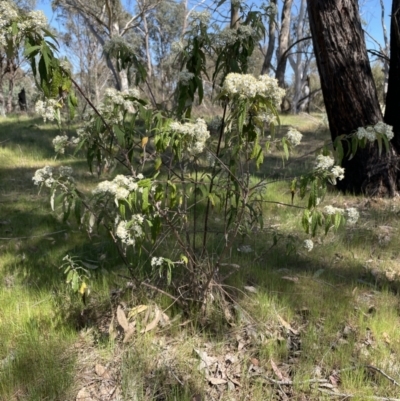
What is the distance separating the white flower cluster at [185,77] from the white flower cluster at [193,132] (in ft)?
1.50

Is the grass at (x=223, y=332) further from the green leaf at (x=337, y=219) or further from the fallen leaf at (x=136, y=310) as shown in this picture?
the green leaf at (x=337, y=219)

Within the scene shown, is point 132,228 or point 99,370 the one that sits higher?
point 132,228

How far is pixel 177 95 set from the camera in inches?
89.7

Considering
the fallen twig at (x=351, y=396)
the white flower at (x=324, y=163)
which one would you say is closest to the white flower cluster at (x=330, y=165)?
the white flower at (x=324, y=163)

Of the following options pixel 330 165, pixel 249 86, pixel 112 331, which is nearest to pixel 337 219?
pixel 330 165

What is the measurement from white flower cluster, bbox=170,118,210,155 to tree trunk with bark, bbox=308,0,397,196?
276 centimetres

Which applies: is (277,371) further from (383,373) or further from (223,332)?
(383,373)

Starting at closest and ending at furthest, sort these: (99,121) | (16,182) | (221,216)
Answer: (99,121)
(221,216)
(16,182)

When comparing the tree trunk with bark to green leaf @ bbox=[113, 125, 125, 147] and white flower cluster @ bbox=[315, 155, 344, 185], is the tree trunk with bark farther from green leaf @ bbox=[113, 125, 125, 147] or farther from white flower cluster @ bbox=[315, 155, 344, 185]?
green leaf @ bbox=[113, 125, 125, 147]

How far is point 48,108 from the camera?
178cm

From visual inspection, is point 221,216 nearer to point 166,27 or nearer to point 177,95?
point 177,95

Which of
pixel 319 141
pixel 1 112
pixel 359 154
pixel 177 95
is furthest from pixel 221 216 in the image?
pixel 1 112

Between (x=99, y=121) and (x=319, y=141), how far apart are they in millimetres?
7190

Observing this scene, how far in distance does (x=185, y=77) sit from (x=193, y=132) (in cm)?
54
